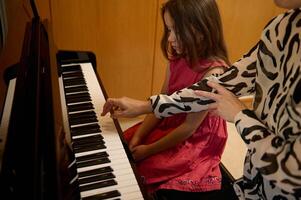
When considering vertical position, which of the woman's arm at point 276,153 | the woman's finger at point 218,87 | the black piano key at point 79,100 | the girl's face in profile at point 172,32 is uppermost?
the girl's face in profile at point 172,32

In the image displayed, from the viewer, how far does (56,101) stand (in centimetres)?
98

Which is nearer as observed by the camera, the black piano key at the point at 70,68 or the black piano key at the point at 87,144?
the black piano key at the point at 87,144

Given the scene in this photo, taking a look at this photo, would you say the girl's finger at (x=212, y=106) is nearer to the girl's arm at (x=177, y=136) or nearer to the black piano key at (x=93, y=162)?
the girl's arm at (x=177, y=136)

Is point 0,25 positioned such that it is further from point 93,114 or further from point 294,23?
point 294,23

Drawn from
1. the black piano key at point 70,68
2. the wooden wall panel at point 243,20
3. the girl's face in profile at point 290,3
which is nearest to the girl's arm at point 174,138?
the black piano key at point 70,68

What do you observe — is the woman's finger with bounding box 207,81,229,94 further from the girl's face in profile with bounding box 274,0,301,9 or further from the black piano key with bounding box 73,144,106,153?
the black piano key with bounding box 73,144,106,153

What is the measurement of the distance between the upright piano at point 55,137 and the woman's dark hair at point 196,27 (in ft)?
1.41

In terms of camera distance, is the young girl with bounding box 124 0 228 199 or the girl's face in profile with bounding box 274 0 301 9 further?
the young girl with bounding box 124 0 228 199

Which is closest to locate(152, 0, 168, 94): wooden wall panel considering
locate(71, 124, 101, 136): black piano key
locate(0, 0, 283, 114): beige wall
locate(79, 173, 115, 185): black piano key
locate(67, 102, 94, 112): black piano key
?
locate(0, 0, 283, 114): beige wall

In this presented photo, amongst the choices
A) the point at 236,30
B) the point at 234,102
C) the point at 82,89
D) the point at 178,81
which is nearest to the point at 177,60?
the point at 178,81

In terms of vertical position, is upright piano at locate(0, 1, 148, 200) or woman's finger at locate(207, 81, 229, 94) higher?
woman's finger at locate(207, 81, 229, 94)

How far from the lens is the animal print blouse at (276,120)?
71 cm

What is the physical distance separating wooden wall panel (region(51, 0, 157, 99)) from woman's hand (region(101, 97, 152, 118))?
1170mm

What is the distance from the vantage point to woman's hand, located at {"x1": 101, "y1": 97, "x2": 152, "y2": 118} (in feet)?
4.06
